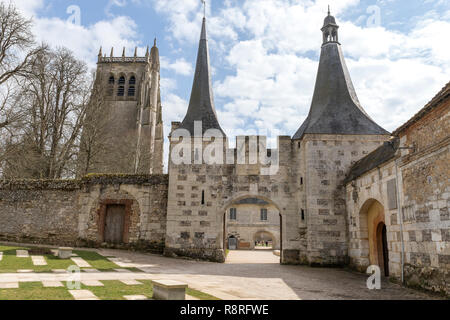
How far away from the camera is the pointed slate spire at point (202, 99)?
49.8ft

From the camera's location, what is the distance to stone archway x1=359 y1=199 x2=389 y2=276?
10.9 meters

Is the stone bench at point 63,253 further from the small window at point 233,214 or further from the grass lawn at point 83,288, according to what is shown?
the small window at point 233,214

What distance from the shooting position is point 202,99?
1608 cm

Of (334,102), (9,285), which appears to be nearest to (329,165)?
(334,102)

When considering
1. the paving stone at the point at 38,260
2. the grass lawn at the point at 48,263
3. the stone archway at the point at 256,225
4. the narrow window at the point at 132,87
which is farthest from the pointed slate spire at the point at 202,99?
the narrow window at the point at 132,87

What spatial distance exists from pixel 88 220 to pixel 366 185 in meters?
10.9

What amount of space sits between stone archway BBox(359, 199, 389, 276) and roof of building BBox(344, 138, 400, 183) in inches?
43.8

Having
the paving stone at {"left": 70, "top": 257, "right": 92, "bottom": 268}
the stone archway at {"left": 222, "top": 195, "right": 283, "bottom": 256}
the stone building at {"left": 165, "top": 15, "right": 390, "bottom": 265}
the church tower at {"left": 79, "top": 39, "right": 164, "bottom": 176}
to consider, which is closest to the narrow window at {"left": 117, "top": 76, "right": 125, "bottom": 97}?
the church tower at {"left": 79, "top": 39, "right": 164, "bottom": 176}

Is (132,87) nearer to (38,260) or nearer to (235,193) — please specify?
(235,193)

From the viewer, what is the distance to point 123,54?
148 ft

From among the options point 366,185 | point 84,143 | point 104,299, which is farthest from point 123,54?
point 104,299

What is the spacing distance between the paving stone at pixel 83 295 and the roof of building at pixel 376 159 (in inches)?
305

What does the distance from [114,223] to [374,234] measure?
10.1 m
